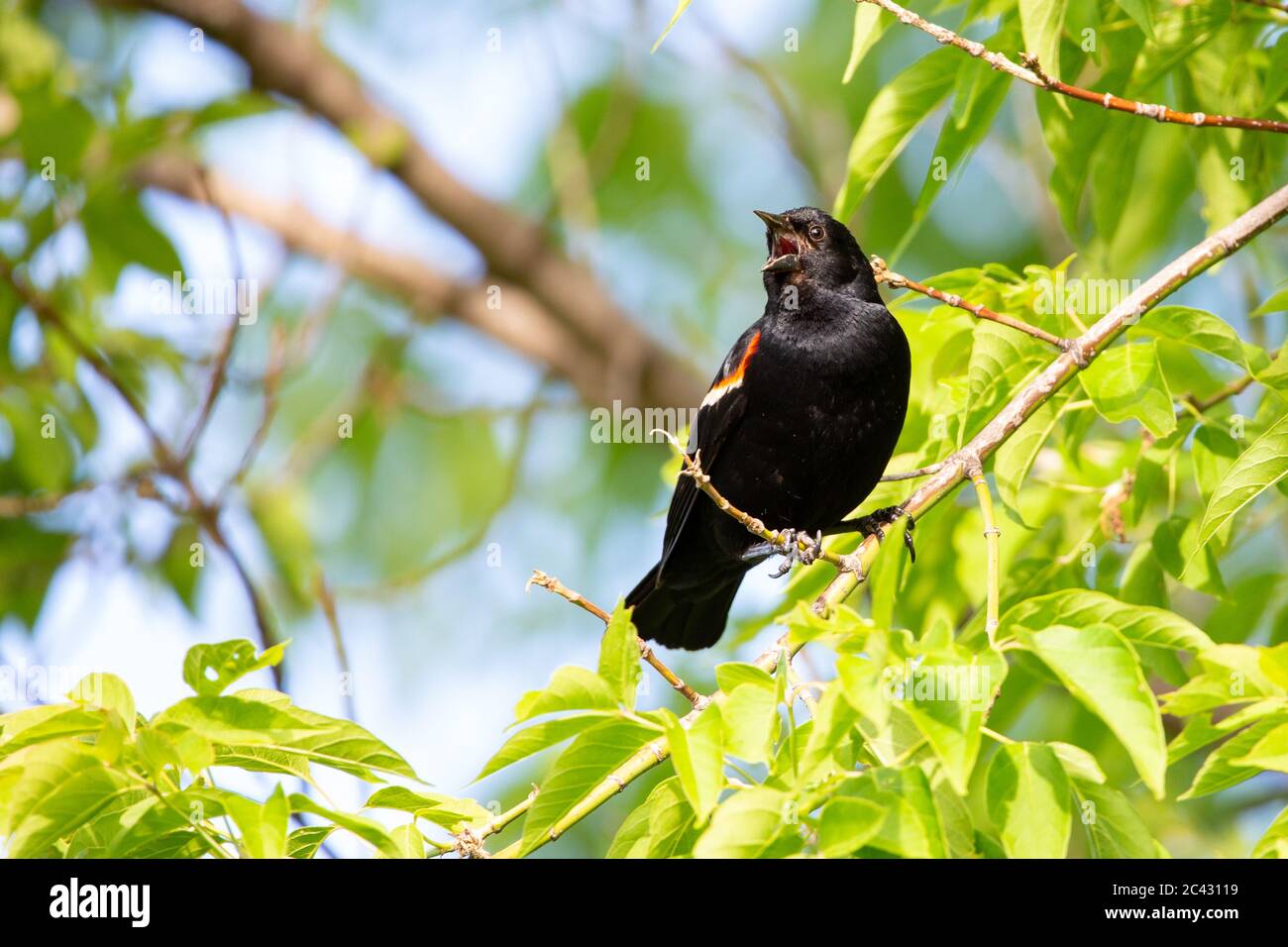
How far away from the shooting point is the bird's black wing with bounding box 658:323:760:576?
3781 mm

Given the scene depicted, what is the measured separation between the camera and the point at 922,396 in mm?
3424

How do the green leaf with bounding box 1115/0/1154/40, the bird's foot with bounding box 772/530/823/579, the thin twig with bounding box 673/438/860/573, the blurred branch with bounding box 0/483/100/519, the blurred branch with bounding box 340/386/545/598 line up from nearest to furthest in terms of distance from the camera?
the thin twig with bounding box 673/438/860/573 → the green leaf with bounding box 1115/0/1154/40 → the bird's foot with bounding box 772/530/823/579 → the blurred branch with bounding box 0/483/100/519 → the blurred branch with bounding box 340/386/545/598

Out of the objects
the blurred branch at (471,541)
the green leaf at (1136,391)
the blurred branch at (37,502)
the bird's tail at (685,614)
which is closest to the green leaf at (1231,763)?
the green leaf at (1136,391)

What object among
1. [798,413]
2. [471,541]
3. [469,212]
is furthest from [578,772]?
[469,212]

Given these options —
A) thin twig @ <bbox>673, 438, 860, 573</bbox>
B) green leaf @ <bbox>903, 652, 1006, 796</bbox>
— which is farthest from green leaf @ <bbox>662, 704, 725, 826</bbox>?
thin twig @ <bbox>673, 438, 860, 573</bbox>

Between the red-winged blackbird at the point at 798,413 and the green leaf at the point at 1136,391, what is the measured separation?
3.42 feet

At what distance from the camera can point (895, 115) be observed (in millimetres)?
2938

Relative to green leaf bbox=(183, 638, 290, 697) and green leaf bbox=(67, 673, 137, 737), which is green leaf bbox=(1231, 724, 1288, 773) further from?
green leaf bbox=(67, 673, 137, 737)

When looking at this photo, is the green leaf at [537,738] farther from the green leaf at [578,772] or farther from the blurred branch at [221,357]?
the blurred branch at [221,357]

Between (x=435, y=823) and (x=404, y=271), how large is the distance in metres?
6.20

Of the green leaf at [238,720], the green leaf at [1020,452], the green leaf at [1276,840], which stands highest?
the green leaf at [1020,452]

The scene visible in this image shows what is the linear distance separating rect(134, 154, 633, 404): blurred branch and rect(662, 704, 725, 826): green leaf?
565 centimetres

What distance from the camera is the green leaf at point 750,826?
1618mm

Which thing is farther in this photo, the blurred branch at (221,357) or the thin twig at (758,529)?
the blurred branch at (221,357)
